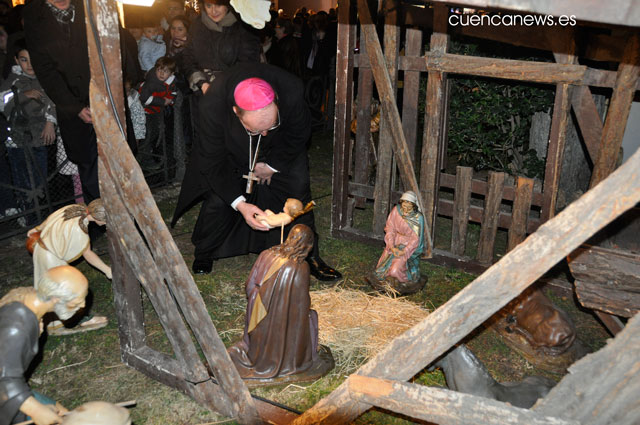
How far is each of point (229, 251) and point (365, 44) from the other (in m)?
2.65

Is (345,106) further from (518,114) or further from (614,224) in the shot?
(614,224)

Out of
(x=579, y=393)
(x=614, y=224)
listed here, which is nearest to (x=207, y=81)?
(x=614, y=224)

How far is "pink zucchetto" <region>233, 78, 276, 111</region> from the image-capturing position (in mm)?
4500

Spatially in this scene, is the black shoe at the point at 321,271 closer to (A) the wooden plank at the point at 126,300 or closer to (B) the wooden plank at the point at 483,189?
(B) the wooden plank at the point at 483,189

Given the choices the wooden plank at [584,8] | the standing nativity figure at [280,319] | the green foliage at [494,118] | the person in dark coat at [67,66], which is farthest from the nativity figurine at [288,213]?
the green foliage at [494,118]

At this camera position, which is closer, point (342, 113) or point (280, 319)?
point (280, 319)

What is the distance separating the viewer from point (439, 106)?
5.70 metres

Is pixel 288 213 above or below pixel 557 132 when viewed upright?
below

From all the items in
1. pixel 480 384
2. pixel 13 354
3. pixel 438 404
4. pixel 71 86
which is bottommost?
pixel 480 384

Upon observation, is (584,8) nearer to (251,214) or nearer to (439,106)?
(251,214)

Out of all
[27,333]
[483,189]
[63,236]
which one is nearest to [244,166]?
[63,236]

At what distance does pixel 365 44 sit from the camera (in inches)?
234

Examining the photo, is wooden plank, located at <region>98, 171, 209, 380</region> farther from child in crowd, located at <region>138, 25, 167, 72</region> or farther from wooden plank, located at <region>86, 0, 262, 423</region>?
child in crowd, located at <region>138, 25, 167, 72</region>

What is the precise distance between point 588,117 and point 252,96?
3105 mm
